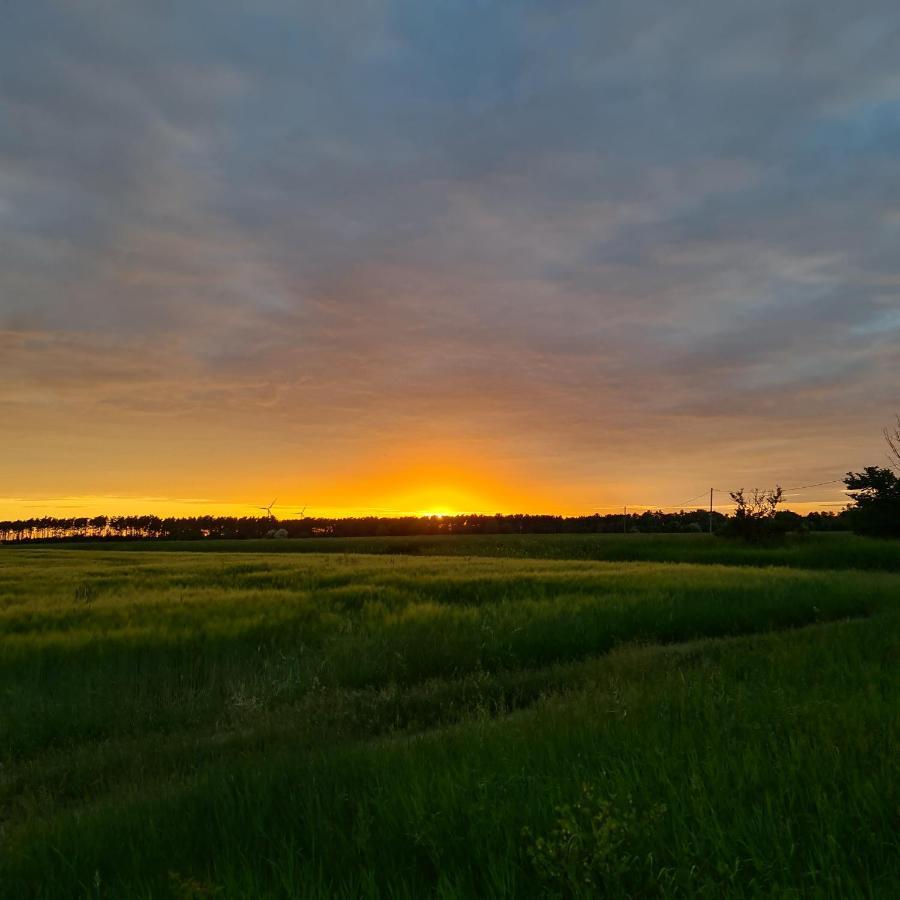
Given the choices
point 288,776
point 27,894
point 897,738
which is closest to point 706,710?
point 897,738

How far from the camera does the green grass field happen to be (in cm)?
364

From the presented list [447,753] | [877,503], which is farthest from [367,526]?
[447,753]

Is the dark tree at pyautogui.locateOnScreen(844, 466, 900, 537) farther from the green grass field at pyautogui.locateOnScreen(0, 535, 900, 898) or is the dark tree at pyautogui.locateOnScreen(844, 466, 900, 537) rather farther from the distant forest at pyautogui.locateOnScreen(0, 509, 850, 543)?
the green grass field at pyautogui.locateOnScreen(0, 535, 900, 898)

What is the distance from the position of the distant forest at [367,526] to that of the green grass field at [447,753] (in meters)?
56.4

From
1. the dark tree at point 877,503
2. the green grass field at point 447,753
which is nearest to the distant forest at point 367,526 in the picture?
the dark tree at point 877,503

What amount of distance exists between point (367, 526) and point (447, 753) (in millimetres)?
93140

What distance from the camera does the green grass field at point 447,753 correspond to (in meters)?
3.64

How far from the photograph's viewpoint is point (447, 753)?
18.2ft

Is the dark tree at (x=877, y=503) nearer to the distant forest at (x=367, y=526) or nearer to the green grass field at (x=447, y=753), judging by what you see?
the distant forest at (x=367, y=526)

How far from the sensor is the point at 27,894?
409 centimetres

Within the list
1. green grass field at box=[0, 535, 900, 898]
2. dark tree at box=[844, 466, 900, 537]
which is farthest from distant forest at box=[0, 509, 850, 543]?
green grass field at box=[0, 535, 900, 898]

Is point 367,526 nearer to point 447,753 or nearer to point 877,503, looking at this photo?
point 877,503

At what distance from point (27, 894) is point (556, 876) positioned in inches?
132

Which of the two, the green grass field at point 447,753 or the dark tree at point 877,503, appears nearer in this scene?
the green grass field at point 447,753
